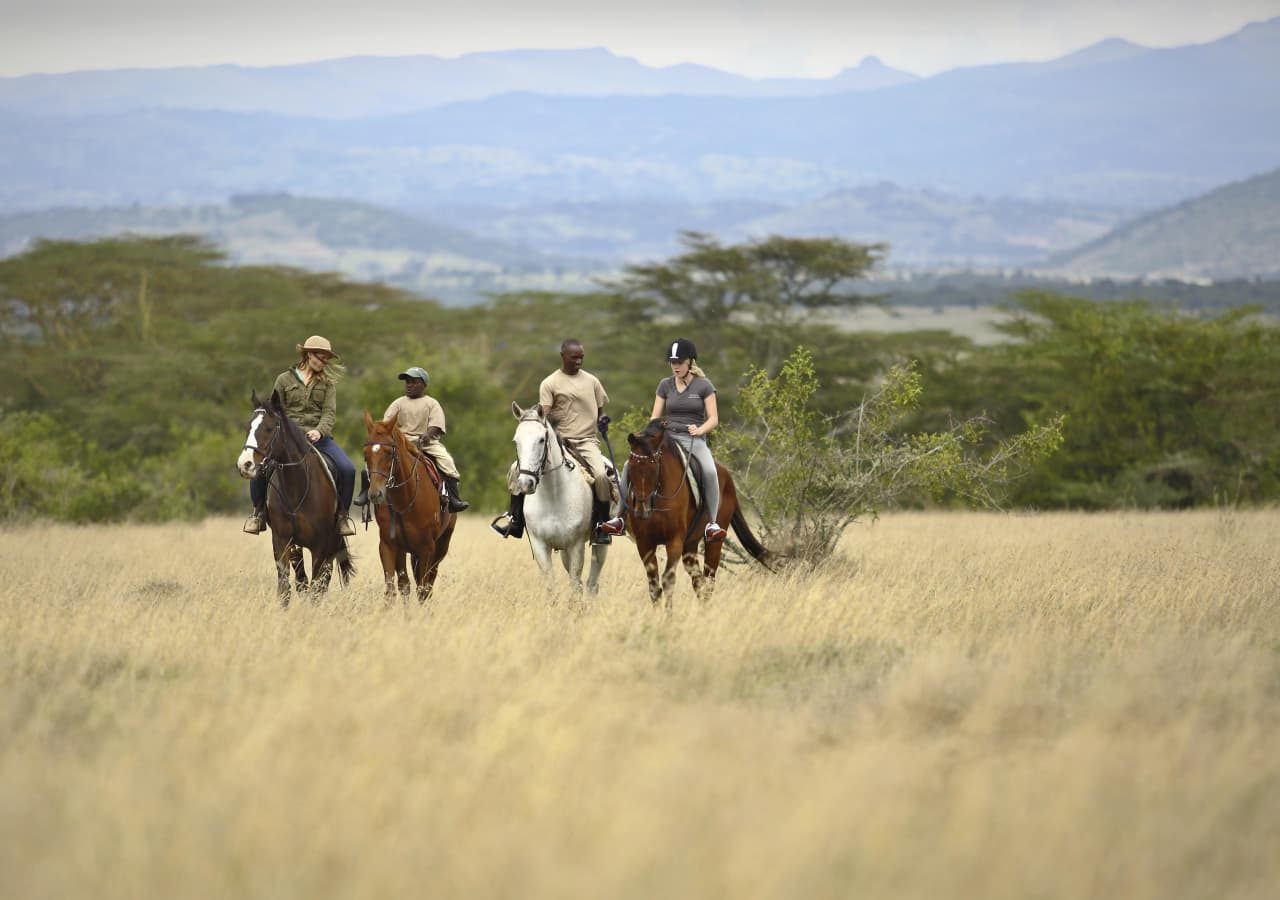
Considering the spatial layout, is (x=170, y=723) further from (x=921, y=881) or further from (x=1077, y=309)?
(x=1077, y=309)

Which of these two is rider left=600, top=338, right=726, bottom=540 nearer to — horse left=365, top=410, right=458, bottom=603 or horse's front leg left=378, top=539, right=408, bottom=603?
horse left=365, top=410, right=458, bottom=603

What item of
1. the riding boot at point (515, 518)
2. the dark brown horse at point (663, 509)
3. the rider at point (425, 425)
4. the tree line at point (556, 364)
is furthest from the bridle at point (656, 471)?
the tree line at point (556, 364)

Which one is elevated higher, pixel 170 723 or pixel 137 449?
pixel 170 723

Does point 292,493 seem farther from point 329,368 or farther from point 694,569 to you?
point 694,569

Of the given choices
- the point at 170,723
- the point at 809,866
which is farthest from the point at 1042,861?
the point at 170,723

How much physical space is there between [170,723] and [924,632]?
5.05m

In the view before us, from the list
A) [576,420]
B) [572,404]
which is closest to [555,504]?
[576,420]

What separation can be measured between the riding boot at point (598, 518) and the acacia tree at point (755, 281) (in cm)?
3508

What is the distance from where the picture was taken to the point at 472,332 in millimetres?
59250

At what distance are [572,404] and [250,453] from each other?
2.56m

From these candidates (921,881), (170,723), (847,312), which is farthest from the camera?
(847,312)

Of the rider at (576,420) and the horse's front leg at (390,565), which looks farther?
the rider at (576,420)

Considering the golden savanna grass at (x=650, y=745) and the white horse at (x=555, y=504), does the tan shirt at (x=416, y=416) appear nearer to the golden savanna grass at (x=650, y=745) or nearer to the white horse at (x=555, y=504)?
the white horse at (x=555, y=504)

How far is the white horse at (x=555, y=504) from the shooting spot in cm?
1031
